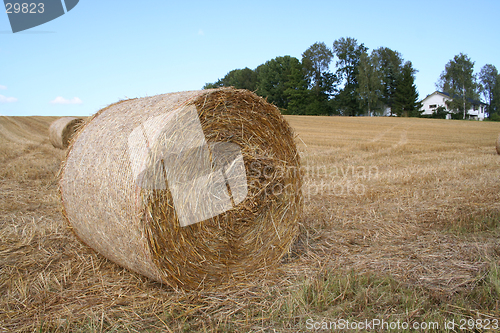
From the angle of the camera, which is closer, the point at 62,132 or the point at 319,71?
the point at 62,132

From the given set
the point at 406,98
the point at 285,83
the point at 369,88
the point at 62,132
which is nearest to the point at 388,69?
the point at 369,88

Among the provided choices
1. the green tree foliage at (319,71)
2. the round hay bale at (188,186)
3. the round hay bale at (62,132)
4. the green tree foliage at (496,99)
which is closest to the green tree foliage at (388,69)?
the green tree foliage at (319,71)

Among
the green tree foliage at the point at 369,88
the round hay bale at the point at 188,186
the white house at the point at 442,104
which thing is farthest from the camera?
the white house at the point at 442,104

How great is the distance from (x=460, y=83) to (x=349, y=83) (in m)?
16.2

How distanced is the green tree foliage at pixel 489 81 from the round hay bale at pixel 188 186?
7451 cm

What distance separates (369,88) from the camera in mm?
51969

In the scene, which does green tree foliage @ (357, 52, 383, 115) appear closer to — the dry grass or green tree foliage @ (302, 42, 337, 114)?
green tree foliage @ (302, 42, 337, 114)

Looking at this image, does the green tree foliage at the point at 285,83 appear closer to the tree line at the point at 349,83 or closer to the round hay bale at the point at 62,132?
the tree line at the point at 349,83

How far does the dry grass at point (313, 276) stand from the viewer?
7.95 feet

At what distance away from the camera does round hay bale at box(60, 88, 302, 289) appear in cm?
268

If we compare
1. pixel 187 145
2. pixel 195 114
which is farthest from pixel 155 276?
pixel 195 114

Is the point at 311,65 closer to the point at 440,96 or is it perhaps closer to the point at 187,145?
the point at 440,96

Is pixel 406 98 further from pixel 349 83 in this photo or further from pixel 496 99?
pixel 496 99

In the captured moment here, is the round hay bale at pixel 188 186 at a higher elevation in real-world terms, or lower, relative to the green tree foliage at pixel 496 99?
higher
